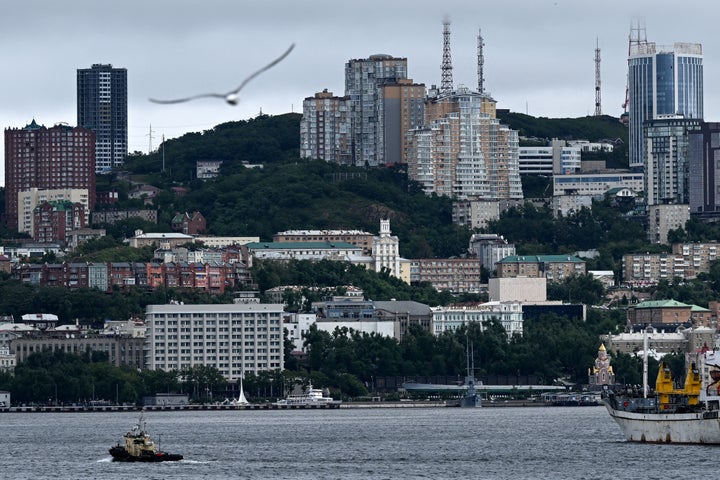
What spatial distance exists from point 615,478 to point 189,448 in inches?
1285

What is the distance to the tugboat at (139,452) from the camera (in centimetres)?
11956

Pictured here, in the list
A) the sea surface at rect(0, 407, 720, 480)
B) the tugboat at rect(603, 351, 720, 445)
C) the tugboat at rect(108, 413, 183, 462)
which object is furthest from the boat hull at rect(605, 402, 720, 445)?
the tugboat at rect(108, 413, 183, 462)

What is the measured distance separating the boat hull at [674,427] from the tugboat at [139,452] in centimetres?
2167

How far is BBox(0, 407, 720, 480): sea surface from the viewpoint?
4459 inches

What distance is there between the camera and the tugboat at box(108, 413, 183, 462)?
392ft

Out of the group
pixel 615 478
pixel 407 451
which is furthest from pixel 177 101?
pixel 407 451

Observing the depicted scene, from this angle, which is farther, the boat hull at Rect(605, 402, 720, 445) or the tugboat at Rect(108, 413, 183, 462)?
the tugboat at Rect(108, 413, 183, 462)

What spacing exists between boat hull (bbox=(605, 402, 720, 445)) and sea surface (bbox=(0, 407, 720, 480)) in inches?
23.2

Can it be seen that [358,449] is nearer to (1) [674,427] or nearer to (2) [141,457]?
(2) [141,457]

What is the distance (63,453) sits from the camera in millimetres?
132500

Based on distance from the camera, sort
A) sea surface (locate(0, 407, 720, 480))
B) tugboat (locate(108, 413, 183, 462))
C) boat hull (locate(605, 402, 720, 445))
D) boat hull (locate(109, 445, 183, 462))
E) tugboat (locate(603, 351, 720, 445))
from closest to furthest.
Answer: sea surface (locate(0, 407, 720, 480)) → tugboat (locate(603, 351, 720, 445)) → boat hull (locate(605, 402, 720, 445)) → boat hull (locate(109, 445, 183, 462)) → tugboat (locate(108, 413, 183, 462))

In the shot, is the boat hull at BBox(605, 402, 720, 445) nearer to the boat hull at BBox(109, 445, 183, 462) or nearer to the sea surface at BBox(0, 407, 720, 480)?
the sea surface at BBox(0, 407, 720, 480)

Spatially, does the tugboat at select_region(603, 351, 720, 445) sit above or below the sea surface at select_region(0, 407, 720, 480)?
above

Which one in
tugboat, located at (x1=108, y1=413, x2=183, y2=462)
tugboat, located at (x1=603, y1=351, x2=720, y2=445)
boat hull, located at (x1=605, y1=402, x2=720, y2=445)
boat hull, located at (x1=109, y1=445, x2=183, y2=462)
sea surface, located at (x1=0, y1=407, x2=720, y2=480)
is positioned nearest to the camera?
sea surface, located at (x1=0, y1=407, x2=720, y2=480)
